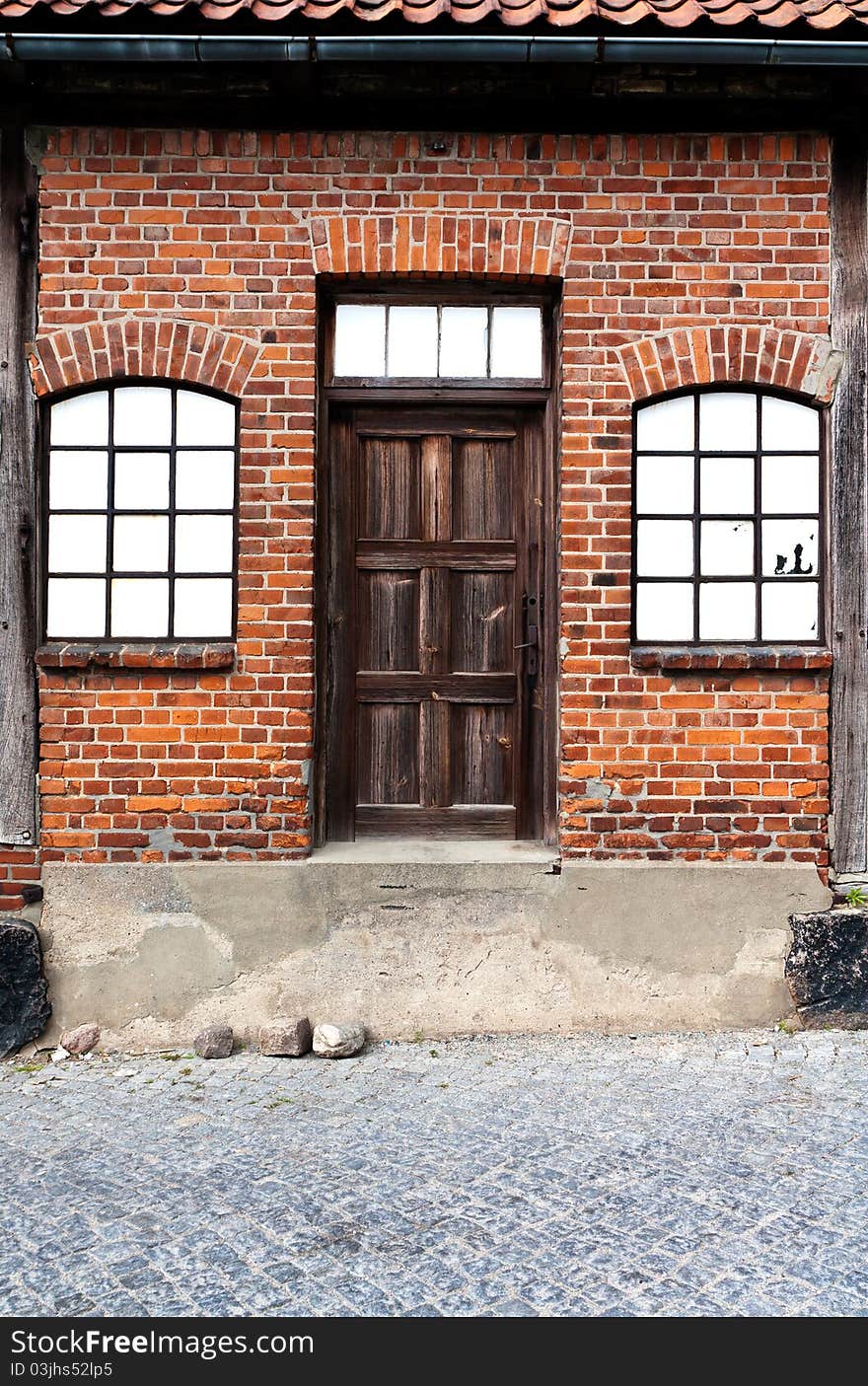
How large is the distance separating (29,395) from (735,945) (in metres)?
4.20

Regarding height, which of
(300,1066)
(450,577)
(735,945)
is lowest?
(300,1066)

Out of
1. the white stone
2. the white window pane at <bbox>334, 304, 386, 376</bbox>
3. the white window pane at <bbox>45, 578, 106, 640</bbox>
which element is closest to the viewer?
the white stone

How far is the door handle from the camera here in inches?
189

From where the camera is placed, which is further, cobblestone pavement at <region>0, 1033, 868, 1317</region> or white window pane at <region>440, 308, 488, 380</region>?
white window pane at <region>440, 308, 488, 380</region>

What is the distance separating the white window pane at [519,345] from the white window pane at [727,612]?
1.37m

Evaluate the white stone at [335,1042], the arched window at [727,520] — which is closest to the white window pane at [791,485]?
the arched window at [727,520]

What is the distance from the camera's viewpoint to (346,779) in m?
4.86

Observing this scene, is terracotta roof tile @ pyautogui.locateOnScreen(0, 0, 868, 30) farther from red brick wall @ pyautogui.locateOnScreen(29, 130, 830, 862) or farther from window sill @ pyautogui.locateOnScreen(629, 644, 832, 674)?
window sill @ pyautogui.locateOnScreen(629, 644, 832, 674)

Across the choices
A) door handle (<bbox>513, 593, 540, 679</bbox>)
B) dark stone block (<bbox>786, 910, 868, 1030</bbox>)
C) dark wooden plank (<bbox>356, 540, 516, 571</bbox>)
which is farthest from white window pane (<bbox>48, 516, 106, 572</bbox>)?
dark stone block (<bbox>786, 910, 868, 1030</bbox>)

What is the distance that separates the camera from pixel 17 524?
4523mm

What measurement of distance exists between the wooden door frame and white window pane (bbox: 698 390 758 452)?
700mm

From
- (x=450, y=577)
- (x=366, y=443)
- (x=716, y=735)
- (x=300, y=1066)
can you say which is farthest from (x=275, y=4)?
(x=300, y=1066)

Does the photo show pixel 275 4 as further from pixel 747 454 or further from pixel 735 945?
pixel 735 945

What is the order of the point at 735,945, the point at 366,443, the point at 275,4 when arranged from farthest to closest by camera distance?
the point at 366,443
the point at 735,945
the point at 275,4
